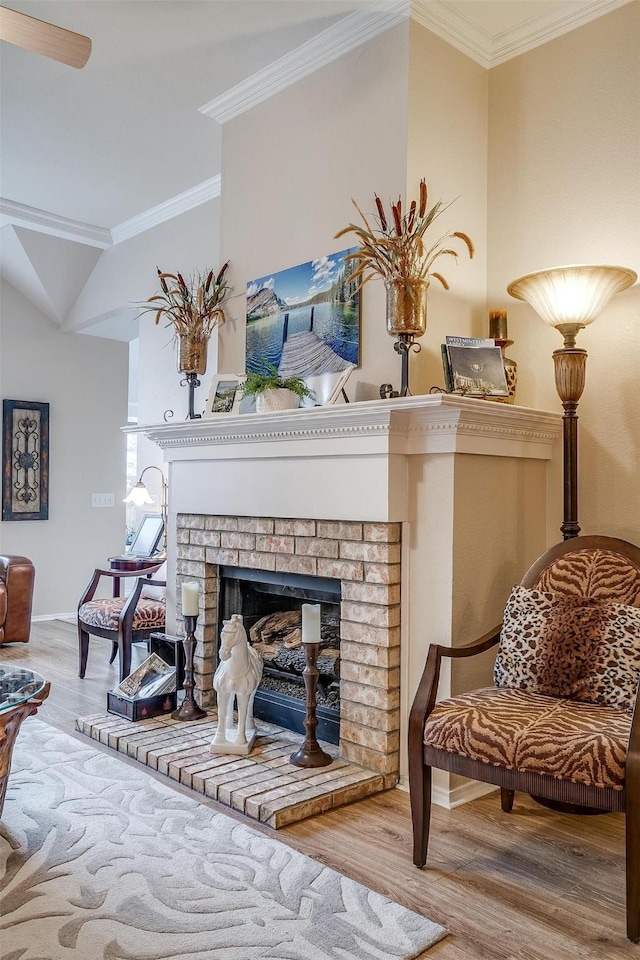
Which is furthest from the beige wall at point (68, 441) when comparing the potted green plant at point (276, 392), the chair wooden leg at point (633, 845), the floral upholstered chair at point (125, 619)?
the chair wooden leg at point (633, 845)

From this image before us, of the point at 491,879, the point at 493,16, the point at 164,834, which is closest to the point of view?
the point at 491,879

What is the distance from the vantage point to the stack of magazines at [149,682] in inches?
135

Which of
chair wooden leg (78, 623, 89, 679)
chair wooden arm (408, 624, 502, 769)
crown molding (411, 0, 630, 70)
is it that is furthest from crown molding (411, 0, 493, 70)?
chair wooden leg (78, 623, 89, 679)

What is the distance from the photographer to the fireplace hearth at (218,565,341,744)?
3141 millimetres

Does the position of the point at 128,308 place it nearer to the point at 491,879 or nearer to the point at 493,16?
the point at 493,16

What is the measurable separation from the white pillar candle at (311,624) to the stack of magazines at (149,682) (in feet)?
3.16

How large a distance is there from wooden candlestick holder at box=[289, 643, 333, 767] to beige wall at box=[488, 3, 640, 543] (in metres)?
1.11

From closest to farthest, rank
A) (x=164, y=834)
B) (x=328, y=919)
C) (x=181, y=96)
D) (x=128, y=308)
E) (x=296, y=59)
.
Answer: (x=328, y=919)
(x=164, y=834)
(x=296, y=59)
(x=181, y=96)
(x=128, y=308)

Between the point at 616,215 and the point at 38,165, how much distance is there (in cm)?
348

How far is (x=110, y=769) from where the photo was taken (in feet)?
9.43

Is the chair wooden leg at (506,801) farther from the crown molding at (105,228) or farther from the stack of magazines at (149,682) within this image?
the crown molding at (105,228)

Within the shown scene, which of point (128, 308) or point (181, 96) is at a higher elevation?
point (181, 96)

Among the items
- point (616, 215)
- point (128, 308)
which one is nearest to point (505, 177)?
point (616, 215)

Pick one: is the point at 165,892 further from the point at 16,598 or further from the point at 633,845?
the point at 16,598
